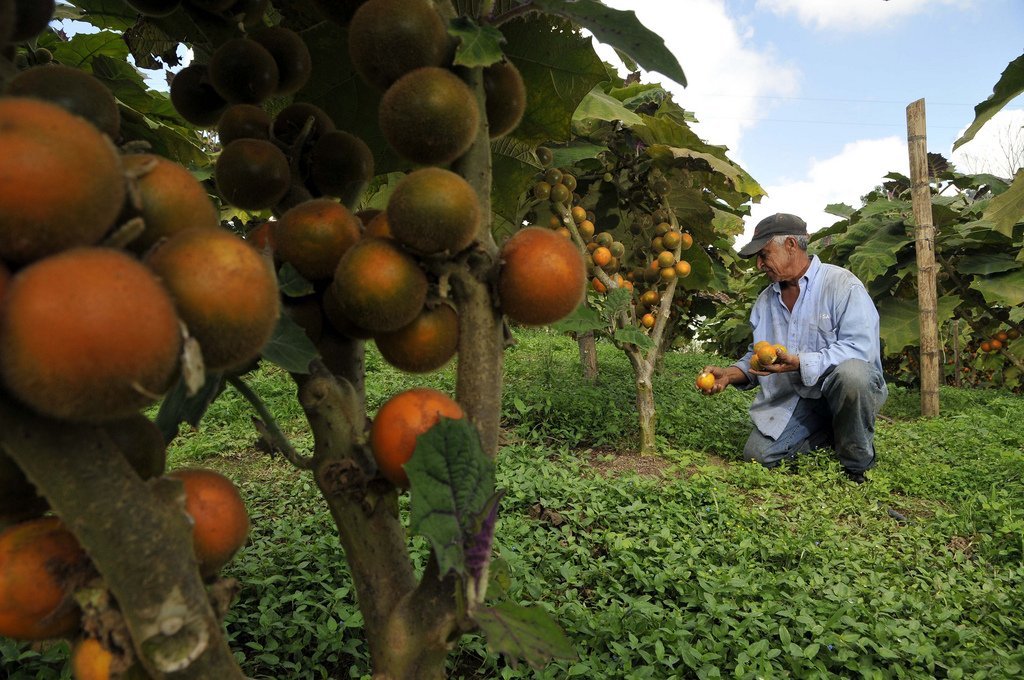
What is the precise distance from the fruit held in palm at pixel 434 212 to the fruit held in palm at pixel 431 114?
0.19ft

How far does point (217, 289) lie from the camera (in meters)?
0.65

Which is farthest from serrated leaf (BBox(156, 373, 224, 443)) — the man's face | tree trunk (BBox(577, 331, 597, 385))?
tree trunk (BBox(577, 331, 597, 385))

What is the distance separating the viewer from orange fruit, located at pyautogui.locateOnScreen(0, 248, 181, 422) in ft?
1.74

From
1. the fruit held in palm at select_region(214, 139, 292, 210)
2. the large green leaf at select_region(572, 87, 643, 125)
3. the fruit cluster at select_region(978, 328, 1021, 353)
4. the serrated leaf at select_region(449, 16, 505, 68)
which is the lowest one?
the fruit cluster at select_region(978, 328, 1021, 353)

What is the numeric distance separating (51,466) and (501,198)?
1388 millimetres

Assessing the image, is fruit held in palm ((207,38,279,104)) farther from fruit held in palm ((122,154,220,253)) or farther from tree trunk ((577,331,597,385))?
tree trunk ((577,331,597,385))

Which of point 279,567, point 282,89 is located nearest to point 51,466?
point 282,89

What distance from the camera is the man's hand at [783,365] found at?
5.25m

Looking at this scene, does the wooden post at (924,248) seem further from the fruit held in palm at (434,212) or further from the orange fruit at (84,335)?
the orange fruit at (84,335)

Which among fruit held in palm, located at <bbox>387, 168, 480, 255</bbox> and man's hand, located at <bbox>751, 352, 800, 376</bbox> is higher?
fruit held in palm, located at <bbox>387, 168, 480, 255</bbox>

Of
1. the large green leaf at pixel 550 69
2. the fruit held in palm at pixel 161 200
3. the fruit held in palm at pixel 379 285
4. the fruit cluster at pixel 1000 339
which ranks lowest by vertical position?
the fruit cluster at pixel 1000 339

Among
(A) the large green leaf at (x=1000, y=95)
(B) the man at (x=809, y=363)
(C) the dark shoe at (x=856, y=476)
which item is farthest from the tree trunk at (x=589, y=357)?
(A) the large green leaf at (x=1000, y=95)

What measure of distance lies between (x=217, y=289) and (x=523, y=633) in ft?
1.91

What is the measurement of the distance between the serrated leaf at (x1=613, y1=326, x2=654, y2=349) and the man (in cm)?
87
